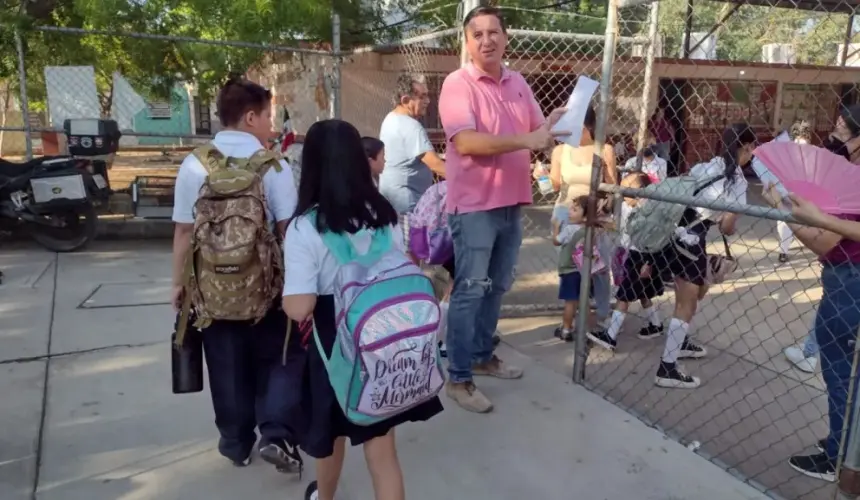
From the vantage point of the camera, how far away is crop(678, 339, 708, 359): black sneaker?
4.40 m

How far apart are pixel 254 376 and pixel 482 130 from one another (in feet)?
5.07

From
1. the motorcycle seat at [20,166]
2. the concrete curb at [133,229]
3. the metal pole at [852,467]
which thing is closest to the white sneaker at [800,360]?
the metal pole at [852,467]

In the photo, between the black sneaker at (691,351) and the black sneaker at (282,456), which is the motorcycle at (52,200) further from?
the black sneaker at (691,351)

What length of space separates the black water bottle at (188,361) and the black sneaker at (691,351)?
2924 mm

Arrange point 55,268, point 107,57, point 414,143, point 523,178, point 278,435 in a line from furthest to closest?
point 107,57, point 55,268, point 414,143, point 523,178, point 278,435

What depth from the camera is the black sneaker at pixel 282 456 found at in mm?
2797

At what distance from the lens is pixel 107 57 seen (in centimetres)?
986

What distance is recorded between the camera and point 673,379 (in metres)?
3.92

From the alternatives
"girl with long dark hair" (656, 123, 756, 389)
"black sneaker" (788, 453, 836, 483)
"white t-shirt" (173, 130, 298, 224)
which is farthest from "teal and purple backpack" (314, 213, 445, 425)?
"girl with long dark hair" (656, 123, 756, 389)

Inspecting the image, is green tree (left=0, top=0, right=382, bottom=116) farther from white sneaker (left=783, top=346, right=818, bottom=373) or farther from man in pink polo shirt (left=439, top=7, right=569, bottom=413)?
white sneaker (left=783, top=346, right=818, bottom=373)

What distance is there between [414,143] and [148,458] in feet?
7.60

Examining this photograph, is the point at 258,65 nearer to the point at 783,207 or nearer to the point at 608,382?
the point at 608,382

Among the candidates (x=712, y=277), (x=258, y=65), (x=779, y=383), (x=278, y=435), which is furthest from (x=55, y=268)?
(x=779, y=383)

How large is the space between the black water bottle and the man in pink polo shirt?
4.07ft
